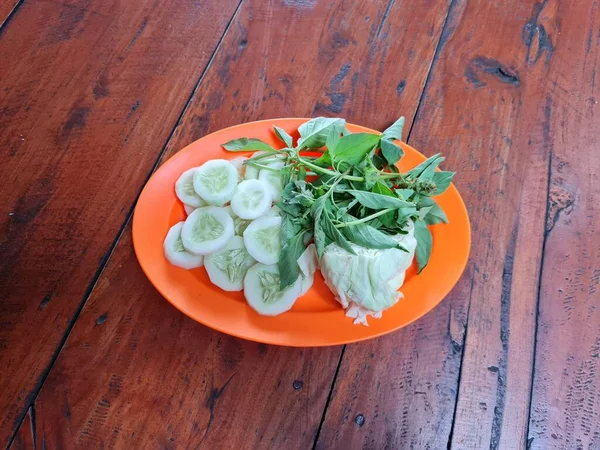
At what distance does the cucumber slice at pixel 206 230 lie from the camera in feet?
3.00

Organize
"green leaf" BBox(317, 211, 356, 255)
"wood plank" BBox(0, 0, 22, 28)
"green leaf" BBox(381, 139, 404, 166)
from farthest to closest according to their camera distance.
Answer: "wood plank" BBox(0, 0, 22, 28), "green leaf" BBox(381, 139, 404, 166), "green leaf" BBox(317, 211, 356, 255)

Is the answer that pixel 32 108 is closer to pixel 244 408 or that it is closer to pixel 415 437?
pixel 244 408

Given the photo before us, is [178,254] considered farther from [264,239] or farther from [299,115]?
[299,115]

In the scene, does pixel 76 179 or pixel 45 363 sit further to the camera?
pixel 76 179

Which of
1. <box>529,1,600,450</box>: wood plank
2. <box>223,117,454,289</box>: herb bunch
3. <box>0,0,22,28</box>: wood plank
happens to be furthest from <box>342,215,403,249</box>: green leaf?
<box>0,0,22,28</box>: wood plank

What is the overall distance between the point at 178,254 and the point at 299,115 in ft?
1.53

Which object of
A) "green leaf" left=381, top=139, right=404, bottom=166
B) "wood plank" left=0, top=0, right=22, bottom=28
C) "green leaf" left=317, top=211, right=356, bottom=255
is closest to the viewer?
"green leaf" left=317, top=211, right=356, bottom=255

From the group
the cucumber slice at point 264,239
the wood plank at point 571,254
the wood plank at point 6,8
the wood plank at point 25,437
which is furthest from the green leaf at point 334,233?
the wood plank at point 6,8

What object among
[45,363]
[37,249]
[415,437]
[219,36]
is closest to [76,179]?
[37,249]

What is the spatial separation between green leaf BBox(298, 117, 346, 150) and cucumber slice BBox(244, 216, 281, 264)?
16 cm

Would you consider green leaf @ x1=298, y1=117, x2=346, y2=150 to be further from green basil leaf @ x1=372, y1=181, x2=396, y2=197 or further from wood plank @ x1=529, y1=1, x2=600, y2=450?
wood plank @ x1=529, y1=1, x2=600, y2=450

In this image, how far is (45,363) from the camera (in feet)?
3.12

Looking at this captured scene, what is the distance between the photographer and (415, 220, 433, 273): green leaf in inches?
36.7

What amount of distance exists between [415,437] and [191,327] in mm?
468
